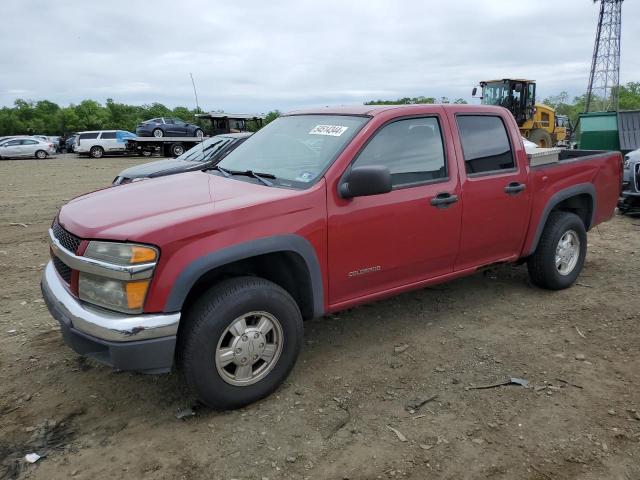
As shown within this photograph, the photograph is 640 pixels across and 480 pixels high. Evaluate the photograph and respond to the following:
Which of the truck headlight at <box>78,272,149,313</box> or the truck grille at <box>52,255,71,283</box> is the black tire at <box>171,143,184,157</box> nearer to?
the truck grille at <box>52,255,71,283</box>

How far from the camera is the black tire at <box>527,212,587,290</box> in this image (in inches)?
193

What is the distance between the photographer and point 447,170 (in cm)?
402

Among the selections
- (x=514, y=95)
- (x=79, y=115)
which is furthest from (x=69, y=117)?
(x=514, y=95)

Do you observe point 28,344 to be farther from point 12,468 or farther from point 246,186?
point 246,186

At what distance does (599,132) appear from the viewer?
1273 cm

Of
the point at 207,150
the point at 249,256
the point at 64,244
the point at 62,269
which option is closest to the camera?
the point at 249,256

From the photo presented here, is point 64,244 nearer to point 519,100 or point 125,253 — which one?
point 125,253

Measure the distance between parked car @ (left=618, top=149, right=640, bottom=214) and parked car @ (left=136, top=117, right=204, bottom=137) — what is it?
25.6 meters

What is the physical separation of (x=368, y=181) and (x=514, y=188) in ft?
5.92

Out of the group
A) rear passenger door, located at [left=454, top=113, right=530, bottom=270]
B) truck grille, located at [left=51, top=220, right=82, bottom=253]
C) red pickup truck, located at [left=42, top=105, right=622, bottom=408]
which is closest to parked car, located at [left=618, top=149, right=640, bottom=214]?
red pickup truck, located at [left=42, top=105, right=622, bottom=408]

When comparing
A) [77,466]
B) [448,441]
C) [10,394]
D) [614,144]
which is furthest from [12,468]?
[614,144]

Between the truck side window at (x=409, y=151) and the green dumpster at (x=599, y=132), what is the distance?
10396 mm

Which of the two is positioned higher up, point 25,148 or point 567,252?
point 25,148

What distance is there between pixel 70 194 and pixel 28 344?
33.4 feet
